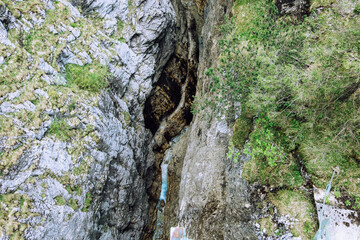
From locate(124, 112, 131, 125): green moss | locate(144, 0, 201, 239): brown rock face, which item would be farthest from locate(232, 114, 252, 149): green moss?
locate(144, 0, 201, 239): brown rock face

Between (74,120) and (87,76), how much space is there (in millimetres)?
2697

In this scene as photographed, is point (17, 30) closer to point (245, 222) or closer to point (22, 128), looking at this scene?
point (22, 128)

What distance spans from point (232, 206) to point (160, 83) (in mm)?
11460

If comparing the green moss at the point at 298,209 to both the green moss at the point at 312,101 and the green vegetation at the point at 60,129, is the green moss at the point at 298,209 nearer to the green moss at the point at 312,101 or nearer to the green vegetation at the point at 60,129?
the green moss at the point at 312,101

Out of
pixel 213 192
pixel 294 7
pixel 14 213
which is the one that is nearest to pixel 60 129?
pixel 14 213

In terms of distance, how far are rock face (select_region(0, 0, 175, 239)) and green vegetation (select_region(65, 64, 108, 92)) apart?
0.98ft

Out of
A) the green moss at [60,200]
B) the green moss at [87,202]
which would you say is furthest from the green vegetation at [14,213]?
the green moss at [87,202]

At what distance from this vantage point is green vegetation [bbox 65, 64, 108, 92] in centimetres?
1040

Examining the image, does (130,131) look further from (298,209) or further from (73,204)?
(298,209)

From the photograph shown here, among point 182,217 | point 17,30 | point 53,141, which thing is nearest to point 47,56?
point 17,30

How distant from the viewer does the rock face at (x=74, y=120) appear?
7.46 meters

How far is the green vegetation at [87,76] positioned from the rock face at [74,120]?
299mm

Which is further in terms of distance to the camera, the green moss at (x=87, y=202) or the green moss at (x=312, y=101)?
the green moss at (x=87, y=202)

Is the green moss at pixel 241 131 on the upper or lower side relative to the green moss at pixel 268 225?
upper
